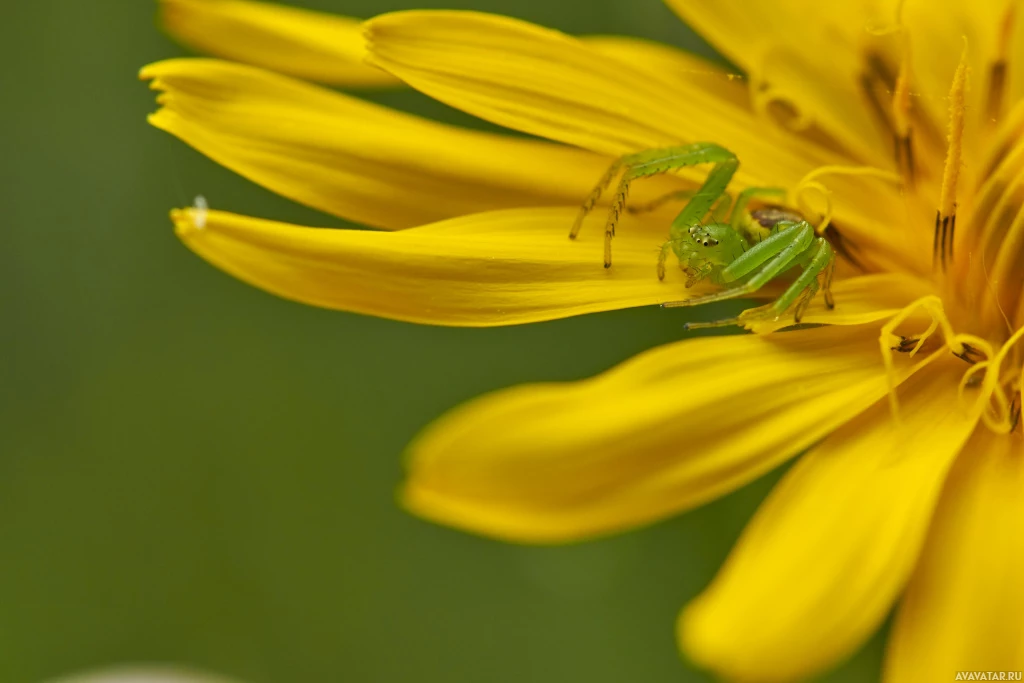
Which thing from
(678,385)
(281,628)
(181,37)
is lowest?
(281,628)

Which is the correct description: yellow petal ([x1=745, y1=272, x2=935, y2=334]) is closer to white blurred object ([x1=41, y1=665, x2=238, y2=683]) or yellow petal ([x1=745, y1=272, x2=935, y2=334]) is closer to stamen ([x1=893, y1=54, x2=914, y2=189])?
stamen ([x1=893, y1=54, x2=914, y2=189])

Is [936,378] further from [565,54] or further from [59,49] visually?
[59,49]

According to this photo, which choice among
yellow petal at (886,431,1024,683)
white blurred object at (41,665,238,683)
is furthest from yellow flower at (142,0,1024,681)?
white blurred object at (41,665,238,683)

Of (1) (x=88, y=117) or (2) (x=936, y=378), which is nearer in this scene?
(2) (x=936, y=378)

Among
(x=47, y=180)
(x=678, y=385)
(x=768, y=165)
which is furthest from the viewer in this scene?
(x=47, y=180)

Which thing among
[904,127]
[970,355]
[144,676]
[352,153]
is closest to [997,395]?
[970,355]

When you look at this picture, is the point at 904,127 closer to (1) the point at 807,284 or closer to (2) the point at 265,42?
(1) the point at 807,284

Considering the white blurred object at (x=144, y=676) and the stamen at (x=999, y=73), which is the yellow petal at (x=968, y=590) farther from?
the white blurred object at (x=144, y=676)

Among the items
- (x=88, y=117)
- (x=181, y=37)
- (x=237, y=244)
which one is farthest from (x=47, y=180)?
(x=237, y=244)
